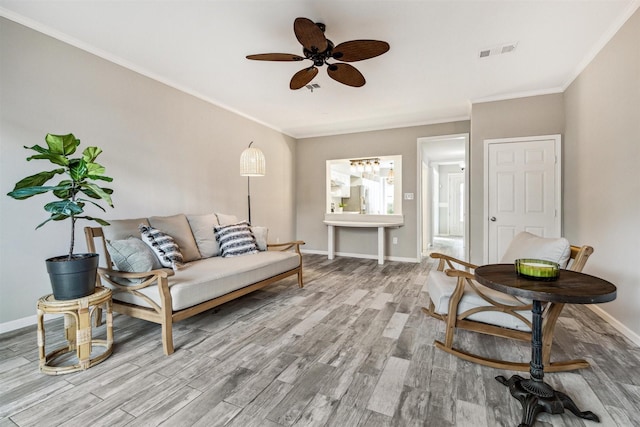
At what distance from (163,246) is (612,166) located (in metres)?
4.31

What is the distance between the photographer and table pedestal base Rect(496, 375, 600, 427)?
4.59 ft

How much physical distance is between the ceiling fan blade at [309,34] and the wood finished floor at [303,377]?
2343 millimetres

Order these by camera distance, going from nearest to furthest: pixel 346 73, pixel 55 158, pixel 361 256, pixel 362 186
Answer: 1. pixel 55 158
2. pixel 346 73
3. pixel 361 256
4. pixel 362 186

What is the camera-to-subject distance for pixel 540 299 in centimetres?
132

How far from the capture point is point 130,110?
320 centimetres

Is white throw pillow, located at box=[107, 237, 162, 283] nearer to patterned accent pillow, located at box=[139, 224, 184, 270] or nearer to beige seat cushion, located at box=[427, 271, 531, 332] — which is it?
patterned accent pillow, located at box=[139, 224, 184, 270]

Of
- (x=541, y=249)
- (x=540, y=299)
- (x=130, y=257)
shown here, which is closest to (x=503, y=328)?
(x=541, y=249)

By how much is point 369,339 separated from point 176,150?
3241 millimetres

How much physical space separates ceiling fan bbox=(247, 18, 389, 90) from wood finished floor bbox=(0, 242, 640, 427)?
2.31m

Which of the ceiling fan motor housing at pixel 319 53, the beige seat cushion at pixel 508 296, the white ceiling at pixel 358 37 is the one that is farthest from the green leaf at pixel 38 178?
the beige seat cushion at pixel 508 296

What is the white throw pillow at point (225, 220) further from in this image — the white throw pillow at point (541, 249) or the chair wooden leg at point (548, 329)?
the chair wooden leg at point (548, 329)

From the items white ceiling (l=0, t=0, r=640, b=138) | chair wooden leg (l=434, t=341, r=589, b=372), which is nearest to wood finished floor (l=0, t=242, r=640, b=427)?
chair wooden leg (l=434, t=341, r=589, b=372)

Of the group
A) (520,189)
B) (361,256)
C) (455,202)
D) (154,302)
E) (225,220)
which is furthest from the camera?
(455,202)

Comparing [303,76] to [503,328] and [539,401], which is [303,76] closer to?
[503,328]
